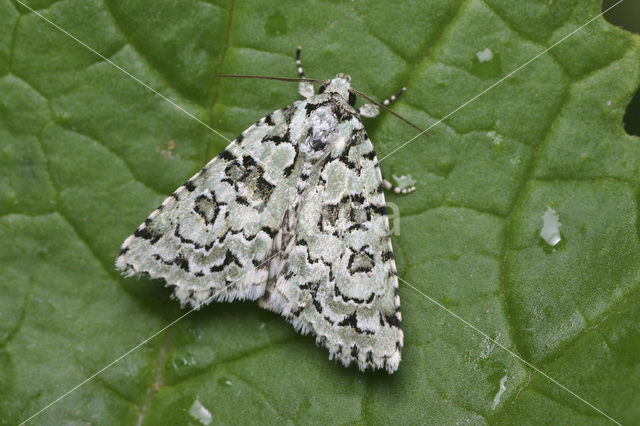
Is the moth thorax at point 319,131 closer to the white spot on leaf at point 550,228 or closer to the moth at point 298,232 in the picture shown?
the moth at point 298,232

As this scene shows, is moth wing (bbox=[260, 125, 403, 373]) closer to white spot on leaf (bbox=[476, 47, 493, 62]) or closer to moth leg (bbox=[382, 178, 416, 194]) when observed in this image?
moth leg (bbox=[382, 178, 416, 194])

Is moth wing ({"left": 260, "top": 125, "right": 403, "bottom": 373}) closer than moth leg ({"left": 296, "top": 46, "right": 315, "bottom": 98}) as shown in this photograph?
Yes

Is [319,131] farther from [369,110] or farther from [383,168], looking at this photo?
[383,168]

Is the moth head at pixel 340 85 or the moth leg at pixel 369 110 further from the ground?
the moth head at pixel 340 85

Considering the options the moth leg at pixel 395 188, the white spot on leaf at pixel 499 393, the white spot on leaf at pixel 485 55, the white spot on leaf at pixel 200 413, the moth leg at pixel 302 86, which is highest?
the white spot on leaf at pixel 485 55

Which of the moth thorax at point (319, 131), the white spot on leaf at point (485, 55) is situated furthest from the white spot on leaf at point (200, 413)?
the white spot on leaf at point (485, 55)

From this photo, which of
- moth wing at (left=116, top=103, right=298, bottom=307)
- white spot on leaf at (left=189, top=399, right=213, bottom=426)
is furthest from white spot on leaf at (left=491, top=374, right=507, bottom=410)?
white spot on leaf at (left=189, top=399, right=213, bottom=426)

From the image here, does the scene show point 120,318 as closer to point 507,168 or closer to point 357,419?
point 357,419

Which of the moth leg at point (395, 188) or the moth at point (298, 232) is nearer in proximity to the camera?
the moth at point (298, 232)
